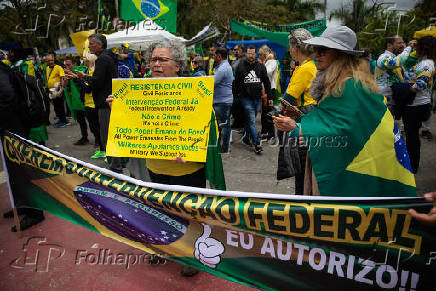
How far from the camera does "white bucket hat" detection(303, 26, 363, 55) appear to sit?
73.5 inches

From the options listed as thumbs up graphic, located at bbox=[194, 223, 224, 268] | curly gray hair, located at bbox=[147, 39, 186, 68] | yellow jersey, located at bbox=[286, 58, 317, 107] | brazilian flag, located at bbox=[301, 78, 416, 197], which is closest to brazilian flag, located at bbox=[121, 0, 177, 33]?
curly gray hair, located at bbox=[147, 39, 186, 68]

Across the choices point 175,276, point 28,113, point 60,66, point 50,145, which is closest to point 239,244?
point 175,276

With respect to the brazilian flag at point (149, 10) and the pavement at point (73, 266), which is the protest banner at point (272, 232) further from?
the brazilian flag at point (149, 10)

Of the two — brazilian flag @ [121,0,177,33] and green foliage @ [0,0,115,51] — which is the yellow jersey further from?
green foliage @ [0,0,115,51]

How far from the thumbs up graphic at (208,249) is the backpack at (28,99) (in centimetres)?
277

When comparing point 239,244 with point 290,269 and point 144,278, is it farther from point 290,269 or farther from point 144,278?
point 144,278

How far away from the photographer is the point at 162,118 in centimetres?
222

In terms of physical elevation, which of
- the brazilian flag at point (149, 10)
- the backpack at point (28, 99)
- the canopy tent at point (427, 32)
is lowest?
the backpack at point (28, 99)

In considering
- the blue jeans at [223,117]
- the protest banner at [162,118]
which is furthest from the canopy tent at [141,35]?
the protest banner at [162,118]

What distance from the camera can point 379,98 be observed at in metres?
1.82

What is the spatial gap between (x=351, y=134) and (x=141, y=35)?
6.97 metres

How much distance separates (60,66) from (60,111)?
160cm

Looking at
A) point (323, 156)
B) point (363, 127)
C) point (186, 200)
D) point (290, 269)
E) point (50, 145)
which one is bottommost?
point (50, 145)

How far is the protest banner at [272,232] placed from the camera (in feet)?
4.24
